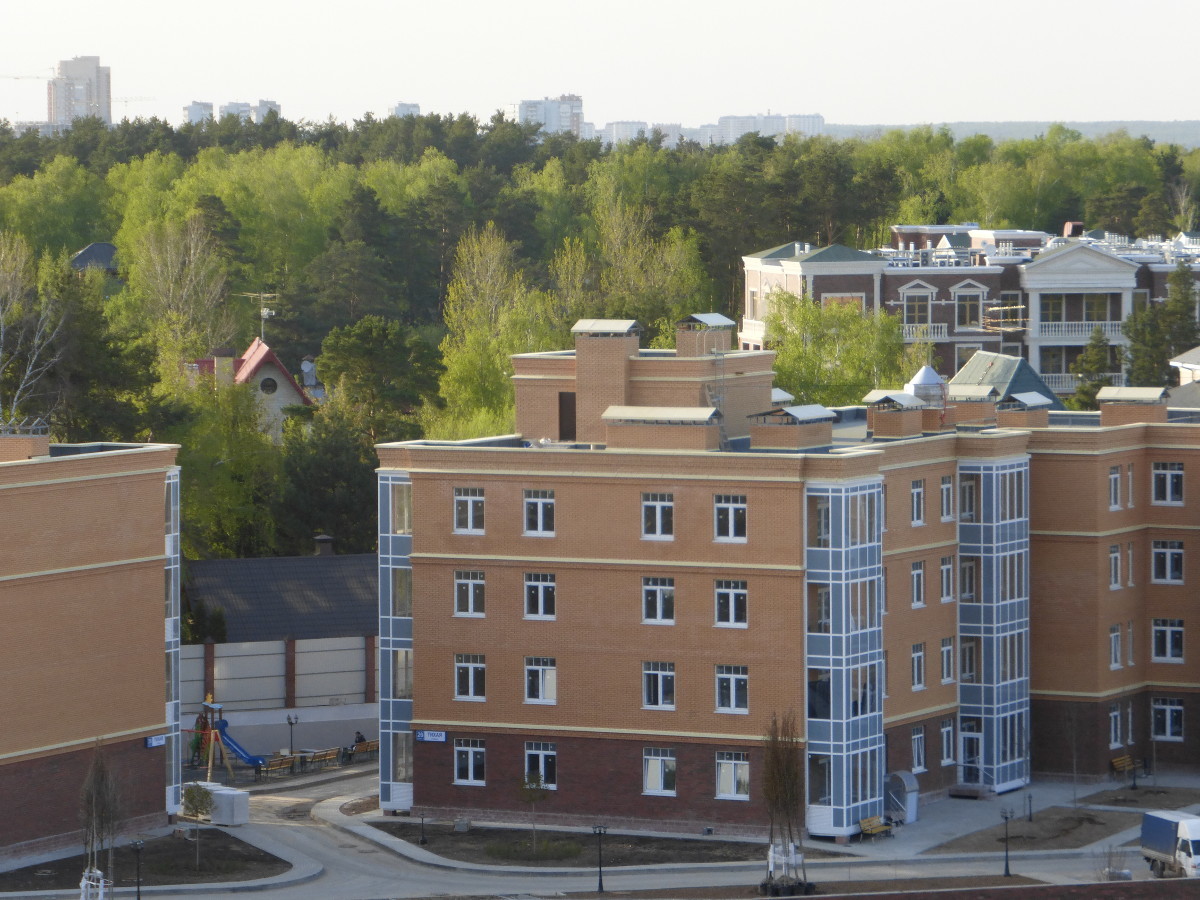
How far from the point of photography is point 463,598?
163ft

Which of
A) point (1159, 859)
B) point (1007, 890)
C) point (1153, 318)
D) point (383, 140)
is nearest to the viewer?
point (1007, 890)

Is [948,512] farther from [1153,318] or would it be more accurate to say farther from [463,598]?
[1153,318]

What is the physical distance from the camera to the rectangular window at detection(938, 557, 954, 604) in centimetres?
5206

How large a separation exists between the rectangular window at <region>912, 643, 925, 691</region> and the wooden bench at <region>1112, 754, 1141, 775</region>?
634cm

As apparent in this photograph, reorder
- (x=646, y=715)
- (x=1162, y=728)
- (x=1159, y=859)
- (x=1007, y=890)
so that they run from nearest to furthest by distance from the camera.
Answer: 1. (x=1007, y=890)
2. (x=1159, y=859)
3. (x=646, y=715)
4. (x=1162, y=728)

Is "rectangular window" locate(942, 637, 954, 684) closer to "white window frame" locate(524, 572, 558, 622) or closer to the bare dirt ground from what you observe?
"white window frame" locate(524, 572, 558, 622)

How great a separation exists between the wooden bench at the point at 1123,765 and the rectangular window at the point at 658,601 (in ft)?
43.5

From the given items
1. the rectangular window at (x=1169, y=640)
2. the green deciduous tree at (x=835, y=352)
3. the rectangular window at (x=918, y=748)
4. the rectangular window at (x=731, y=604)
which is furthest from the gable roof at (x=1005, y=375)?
the rectangular window at (x=731, y=604)

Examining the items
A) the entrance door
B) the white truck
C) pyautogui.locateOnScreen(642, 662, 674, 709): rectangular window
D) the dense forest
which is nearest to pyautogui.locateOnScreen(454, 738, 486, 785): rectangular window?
pyautogui.locateOnScreen(642, 662, 674, 709): rectangular window

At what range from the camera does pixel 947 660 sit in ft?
171

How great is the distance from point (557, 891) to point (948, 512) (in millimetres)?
14395

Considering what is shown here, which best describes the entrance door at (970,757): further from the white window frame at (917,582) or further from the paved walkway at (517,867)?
the white window frame at (917,582)

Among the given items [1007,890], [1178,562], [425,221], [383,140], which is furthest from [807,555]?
[383,140]

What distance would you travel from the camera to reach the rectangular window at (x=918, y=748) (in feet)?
167
